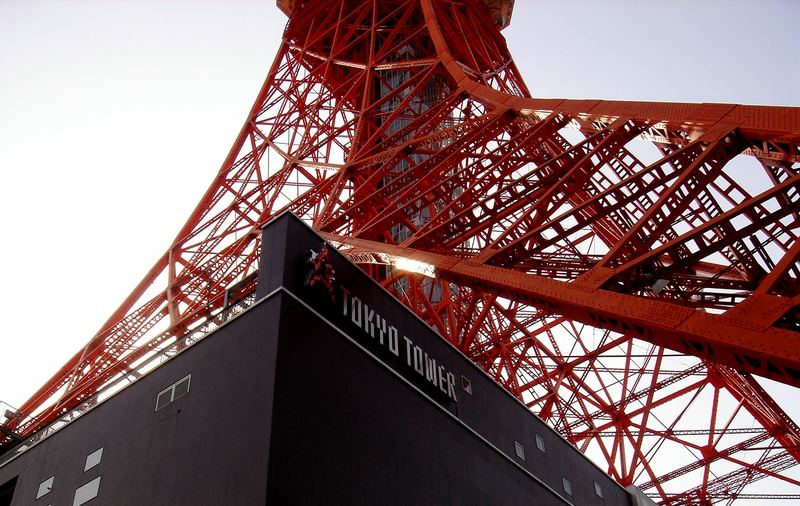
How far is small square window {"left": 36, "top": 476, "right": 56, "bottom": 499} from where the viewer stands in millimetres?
14039

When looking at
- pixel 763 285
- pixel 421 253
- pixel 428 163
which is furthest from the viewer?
pixel 428 163

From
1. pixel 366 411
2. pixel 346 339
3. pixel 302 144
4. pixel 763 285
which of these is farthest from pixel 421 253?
pixel 302 144

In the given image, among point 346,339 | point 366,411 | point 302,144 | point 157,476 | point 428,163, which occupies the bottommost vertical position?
point 157,476

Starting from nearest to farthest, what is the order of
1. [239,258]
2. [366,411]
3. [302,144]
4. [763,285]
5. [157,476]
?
1. [763,285]
2. [157,476]
3. [366,411]
4. [239,258]
5. [302,144]

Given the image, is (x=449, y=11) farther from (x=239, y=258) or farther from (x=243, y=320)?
(x=243, y=320)

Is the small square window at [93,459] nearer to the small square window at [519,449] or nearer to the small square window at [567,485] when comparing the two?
the small square window at [519,449]

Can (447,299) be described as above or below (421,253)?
above

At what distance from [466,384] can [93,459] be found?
7252mm

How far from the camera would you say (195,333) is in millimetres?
13898

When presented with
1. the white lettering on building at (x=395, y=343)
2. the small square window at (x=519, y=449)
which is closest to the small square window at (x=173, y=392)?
the white lettering on building at (x=395, y=343)

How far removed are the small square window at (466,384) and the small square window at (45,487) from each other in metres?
7.93

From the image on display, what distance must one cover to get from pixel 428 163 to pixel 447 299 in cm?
419

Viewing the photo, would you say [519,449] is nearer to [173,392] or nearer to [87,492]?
[173,392]

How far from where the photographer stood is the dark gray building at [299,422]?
10719 millimetres
